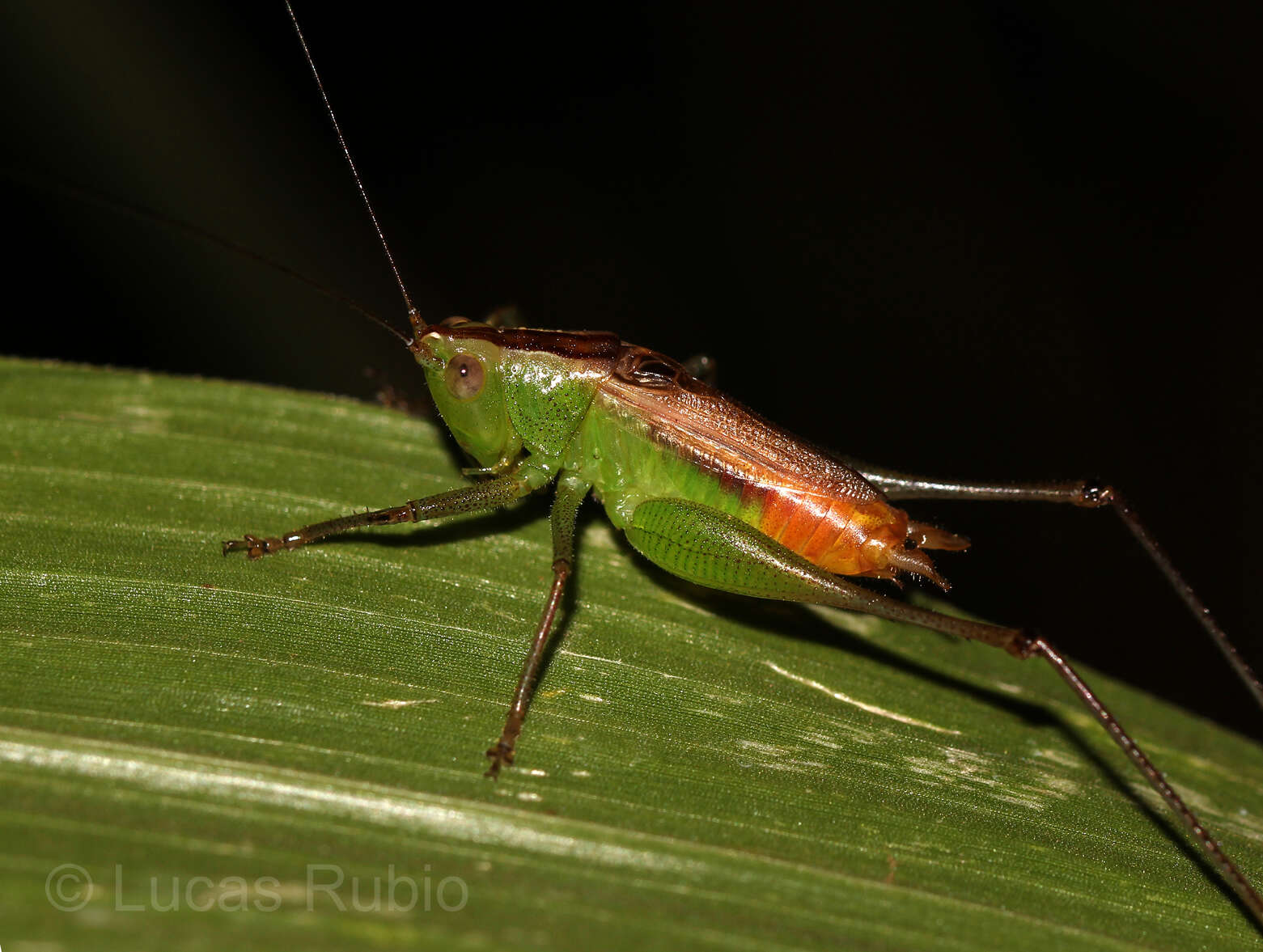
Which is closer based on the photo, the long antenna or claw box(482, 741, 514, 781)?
claw box(482, 741, 514, 781)

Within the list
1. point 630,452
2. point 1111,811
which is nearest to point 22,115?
point 630,452

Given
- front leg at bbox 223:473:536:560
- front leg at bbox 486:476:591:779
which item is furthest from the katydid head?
front leg at bbox 486:476:591:779

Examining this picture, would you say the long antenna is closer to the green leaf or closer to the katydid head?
the katydid head

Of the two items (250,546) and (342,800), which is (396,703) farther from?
(250,546)

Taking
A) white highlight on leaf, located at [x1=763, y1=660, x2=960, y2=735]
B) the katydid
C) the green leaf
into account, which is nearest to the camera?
the green leaf

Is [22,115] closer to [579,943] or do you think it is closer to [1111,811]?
[579,943]
